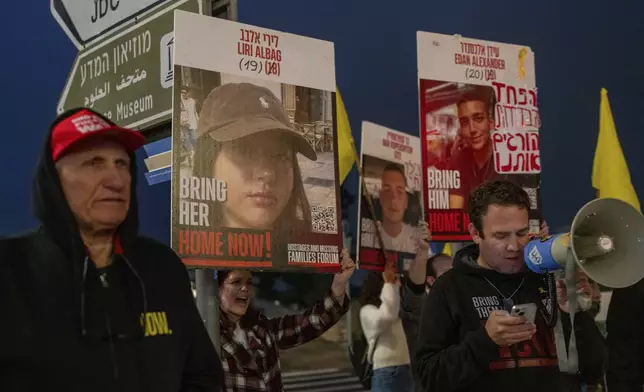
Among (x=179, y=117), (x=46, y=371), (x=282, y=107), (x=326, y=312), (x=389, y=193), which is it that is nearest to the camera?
(x=46, y=371)

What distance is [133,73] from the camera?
337 cm

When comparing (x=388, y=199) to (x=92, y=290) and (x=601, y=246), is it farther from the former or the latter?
(x=92, y=290)

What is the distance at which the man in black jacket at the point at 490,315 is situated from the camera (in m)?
2.56

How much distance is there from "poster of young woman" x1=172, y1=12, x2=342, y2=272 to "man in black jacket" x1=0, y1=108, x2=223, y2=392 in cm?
72

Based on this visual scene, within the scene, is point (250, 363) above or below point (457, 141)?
below

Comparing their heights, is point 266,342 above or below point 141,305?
below

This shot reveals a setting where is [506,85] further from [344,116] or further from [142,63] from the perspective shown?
[142,63]

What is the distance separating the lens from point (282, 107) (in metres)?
3.16

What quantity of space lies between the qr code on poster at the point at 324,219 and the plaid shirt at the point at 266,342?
446mm

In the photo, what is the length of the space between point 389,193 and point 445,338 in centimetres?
210

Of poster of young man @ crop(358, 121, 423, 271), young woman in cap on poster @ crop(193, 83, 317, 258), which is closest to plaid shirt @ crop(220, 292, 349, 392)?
young woman in cap on poster @ crop(193, 83, 317, 258)

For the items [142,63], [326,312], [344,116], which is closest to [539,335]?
[326,312]

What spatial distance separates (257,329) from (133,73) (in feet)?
4.02

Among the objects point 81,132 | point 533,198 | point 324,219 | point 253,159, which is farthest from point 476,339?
point 533,198
